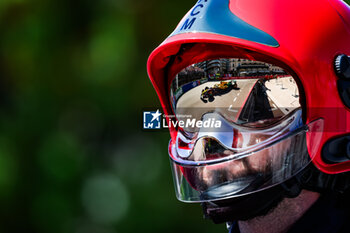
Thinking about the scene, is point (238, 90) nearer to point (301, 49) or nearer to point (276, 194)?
point (301, 49)

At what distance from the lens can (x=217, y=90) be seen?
65.2 inches

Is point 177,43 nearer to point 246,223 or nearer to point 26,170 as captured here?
point 246,223

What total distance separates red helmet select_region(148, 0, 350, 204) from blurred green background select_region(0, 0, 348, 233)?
3.84 metres

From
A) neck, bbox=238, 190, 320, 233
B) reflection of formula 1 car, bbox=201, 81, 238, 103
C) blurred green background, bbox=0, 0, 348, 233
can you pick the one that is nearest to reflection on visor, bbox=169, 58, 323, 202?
reflection of formula 1 car, bbox=201, 81, 238, 103

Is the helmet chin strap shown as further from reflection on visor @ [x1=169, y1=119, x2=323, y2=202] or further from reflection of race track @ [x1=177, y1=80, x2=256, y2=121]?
reflection of race track @ [x1=177, y1=80, x2=256, y2=121]

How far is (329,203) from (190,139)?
1.80 ft

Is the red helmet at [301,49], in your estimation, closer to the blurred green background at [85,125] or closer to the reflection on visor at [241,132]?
the reflection on visor at [241,132]

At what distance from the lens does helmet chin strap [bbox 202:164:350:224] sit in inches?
58.7

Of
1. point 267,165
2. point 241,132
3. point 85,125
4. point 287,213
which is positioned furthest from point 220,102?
point 85,125

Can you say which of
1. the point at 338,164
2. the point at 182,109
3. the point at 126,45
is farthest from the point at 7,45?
the point at 338,164

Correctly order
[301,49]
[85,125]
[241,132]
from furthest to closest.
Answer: [85,125]
[241,132]
[301,49]

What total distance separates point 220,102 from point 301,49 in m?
0.36

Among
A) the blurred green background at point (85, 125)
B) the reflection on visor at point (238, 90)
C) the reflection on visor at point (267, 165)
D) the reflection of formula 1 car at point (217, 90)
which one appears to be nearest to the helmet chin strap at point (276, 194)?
the reflection on visor at point (267, 165)

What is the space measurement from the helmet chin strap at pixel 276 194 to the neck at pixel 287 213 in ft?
0.12
